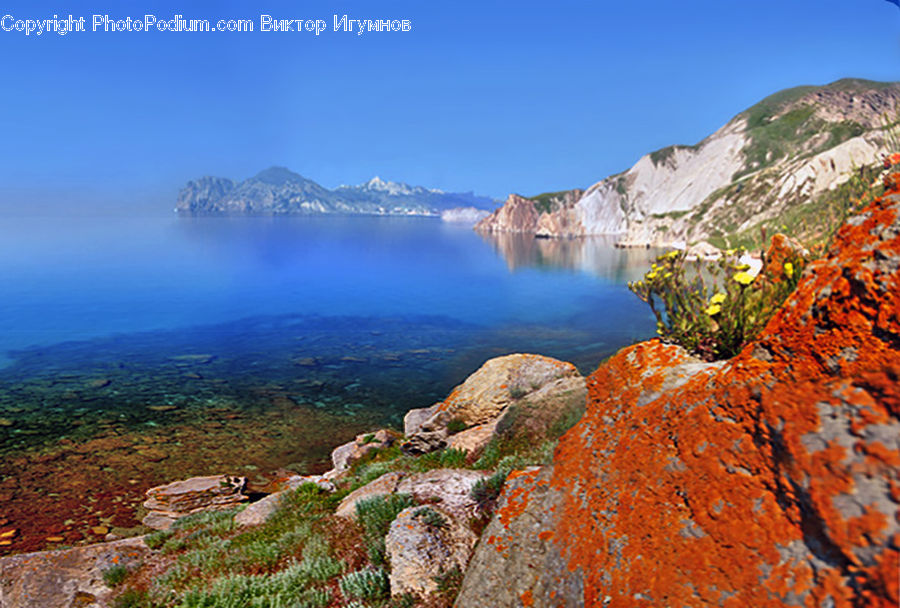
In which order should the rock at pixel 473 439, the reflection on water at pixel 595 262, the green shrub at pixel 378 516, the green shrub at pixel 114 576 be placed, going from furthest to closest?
the reflection on water at pixel 595 262, the rock at pixel 473 439, the green shrub at pixel 114 576, the green shrub at pixel 378 516

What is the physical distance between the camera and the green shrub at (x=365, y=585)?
6.25 meters

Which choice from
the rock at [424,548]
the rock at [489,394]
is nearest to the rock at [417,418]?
the rock at [489,394]

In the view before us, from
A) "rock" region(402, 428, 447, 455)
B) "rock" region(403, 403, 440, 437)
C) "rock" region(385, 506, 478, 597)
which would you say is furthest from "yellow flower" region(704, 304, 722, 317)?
"rock" region(403, 403, 440, 437)

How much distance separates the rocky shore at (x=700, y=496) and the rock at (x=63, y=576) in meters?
0.09

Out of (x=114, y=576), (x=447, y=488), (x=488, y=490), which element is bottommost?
(x=114, y=576)

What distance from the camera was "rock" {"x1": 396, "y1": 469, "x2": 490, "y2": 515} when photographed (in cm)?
754

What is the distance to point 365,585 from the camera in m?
6.36

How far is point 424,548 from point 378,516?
167 cm

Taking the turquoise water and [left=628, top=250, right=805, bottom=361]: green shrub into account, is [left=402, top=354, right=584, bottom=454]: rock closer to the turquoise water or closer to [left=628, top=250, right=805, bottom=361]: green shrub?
[left=628, top=250, right=805, bottom=361]: green shrub

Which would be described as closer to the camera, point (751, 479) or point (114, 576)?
point (751, 479)

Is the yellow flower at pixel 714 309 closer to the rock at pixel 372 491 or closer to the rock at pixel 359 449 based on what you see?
the rock at pixel 372 491

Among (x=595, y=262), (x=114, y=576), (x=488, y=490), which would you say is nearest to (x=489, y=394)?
(x=488, y=490)

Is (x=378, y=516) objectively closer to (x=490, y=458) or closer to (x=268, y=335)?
(x=490, y=458)

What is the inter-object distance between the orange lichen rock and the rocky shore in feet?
0.04
